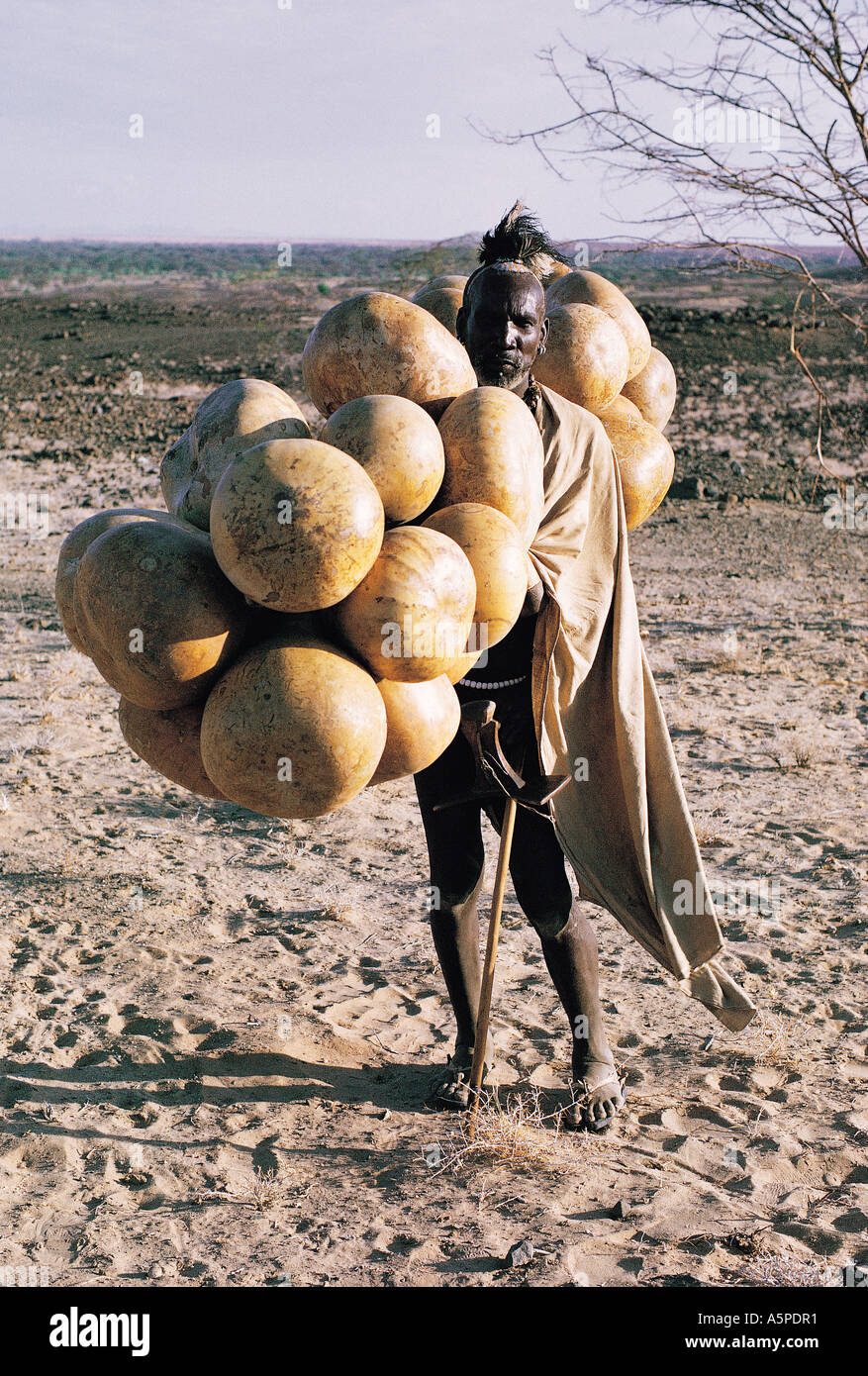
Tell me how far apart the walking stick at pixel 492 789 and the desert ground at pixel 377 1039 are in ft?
0.97

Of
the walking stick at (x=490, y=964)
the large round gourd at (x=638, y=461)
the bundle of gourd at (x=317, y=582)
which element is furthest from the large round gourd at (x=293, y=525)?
the large round gourd at (x=638, y=461)

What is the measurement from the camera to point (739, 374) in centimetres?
1814

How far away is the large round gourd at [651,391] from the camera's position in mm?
3188

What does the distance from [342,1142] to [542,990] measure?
3.18 feet

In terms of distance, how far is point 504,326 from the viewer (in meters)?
2.48

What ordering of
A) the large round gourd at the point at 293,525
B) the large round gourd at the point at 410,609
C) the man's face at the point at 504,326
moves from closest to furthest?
the large round gourd at the point at 293,525 → the large round gourd at the point at 410,609 → the man's face at the point at 504,326

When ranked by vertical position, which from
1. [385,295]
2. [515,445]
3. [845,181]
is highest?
[845,181]

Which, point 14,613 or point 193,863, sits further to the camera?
point 14,613

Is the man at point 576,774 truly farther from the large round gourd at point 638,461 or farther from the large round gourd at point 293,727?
the large round gourd at point 293,727

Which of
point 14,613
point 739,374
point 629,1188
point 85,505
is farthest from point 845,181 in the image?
point 739,374

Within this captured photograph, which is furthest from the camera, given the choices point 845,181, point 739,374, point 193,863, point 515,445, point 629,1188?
point 739,374

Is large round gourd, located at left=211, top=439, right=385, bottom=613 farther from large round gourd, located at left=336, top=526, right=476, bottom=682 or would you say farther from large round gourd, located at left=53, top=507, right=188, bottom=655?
large round gourd, located at left=53, top=507, right=188, bottom=655

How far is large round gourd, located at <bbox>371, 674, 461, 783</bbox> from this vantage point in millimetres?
2004
